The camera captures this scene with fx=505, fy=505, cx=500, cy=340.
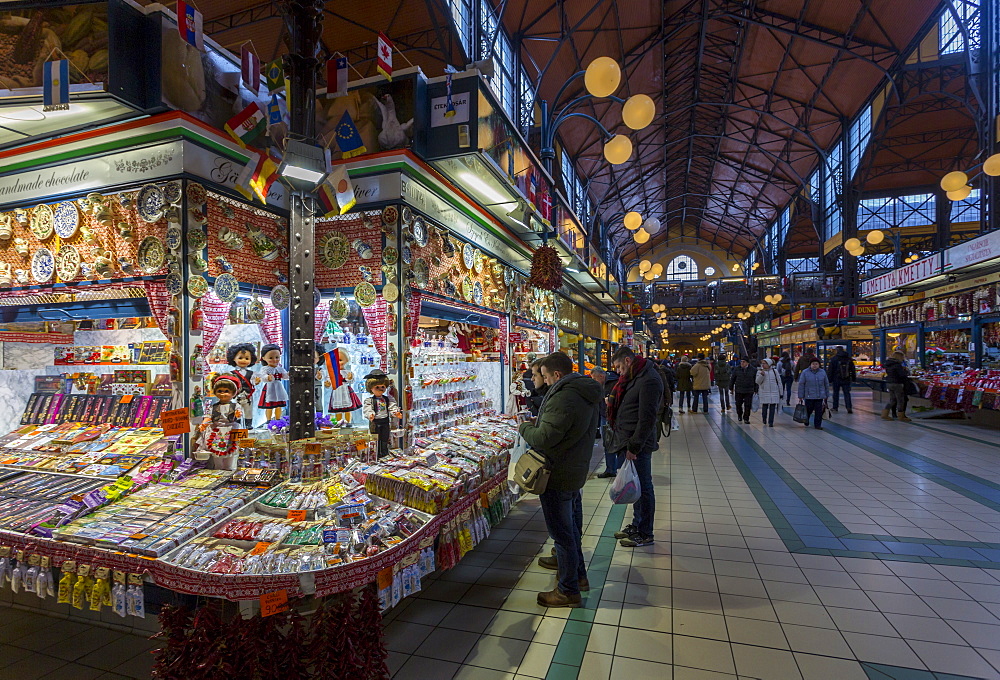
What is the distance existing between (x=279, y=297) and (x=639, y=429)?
10.8 ft

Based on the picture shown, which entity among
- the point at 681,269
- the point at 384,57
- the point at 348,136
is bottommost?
the point at 348,136

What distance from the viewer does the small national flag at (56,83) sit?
10.6 feet

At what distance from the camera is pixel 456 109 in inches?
174

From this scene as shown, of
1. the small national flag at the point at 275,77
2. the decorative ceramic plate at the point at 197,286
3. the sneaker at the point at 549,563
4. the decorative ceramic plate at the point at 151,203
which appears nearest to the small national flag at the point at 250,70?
the small national flag at the point at 275,77

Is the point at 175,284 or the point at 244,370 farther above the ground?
the point at 175,284

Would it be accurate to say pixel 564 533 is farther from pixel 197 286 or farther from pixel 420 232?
pixel 197 286

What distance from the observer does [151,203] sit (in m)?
3.76

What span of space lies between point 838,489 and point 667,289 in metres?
27.6

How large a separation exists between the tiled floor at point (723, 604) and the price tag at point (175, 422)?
4.08 ft

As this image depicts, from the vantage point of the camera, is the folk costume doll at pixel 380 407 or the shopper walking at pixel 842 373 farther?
the shopper walking at pixel 842 373

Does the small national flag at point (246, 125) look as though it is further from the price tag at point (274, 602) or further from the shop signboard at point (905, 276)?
the shop signboard at point (905, 276)

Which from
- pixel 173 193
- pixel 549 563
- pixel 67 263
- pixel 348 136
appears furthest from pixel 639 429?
pixel 67 263

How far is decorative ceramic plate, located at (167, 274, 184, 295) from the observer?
12.1 ft

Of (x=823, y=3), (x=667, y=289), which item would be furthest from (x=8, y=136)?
(x=667, y=289)
